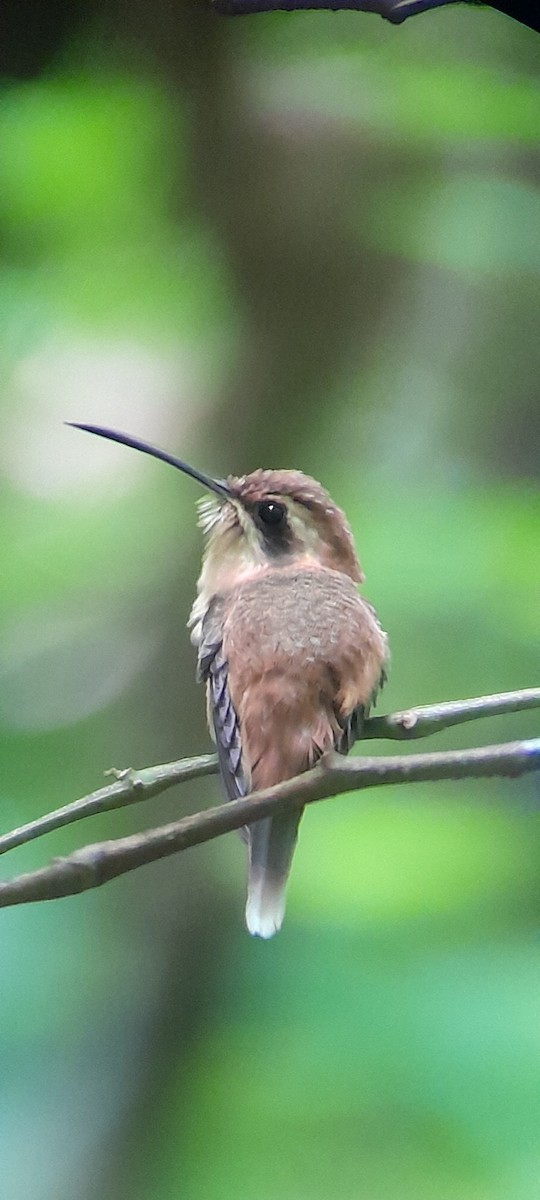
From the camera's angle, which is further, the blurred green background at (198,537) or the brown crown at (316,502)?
the brown crown at (316,502)

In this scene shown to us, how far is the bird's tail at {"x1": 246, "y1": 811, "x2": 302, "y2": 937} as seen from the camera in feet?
4.32

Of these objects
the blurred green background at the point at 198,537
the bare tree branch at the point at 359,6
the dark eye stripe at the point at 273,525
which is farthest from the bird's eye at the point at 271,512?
the bare tree branch at the point at 359,6

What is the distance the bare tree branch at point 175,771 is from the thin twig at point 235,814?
5 cm

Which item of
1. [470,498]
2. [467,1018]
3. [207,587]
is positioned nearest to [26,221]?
[207,587]

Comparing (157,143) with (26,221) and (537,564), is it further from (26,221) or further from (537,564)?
(537,564)

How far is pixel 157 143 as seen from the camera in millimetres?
1649

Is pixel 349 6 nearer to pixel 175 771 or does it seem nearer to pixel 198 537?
pixel 198 537

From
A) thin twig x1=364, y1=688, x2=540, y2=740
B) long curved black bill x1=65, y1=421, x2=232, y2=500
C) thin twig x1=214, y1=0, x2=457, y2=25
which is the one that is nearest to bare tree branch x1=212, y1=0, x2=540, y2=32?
thin twig x1=214, y1=0, x2=457, y2=25

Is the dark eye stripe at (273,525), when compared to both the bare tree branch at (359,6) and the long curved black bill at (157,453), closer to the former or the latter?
the long curved black bill at (157,453)

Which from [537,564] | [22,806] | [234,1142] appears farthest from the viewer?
[537,564]

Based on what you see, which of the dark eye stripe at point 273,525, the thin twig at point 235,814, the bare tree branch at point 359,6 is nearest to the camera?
the thin twig at point 235,814

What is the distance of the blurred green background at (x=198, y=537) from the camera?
129 cm

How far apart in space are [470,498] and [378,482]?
14 centimetres

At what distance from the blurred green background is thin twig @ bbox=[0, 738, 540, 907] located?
6 cm
